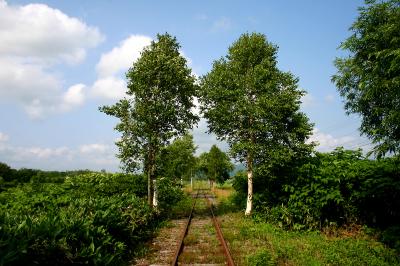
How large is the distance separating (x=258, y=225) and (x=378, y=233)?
525 cm

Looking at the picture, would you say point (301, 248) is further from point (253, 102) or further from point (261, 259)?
point (253, 102)

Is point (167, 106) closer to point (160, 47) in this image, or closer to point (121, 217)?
point (160, 47)

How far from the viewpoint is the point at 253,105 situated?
20750mm

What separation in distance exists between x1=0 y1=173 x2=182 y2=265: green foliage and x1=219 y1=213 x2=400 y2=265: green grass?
11.9 feet

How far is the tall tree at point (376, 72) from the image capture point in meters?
12.9

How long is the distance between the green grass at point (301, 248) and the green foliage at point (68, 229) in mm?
3613

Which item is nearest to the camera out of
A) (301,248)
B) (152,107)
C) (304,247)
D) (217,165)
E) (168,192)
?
(301,248)

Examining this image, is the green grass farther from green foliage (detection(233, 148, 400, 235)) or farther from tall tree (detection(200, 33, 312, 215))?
tall tree (detection(200, 33, 312, 215))

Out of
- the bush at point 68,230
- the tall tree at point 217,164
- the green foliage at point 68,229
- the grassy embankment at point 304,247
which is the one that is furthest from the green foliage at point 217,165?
the grassy embankment at point 304,247

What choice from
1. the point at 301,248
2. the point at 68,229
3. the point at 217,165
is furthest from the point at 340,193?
the point at 217,165

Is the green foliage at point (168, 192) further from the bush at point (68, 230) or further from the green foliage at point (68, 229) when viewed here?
the bush at point (68, 230)

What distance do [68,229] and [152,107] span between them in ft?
36.7

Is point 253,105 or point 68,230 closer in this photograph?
point 68,230

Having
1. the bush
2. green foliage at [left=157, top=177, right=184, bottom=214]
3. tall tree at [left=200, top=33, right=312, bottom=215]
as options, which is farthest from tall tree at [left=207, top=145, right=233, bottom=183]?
the bush
